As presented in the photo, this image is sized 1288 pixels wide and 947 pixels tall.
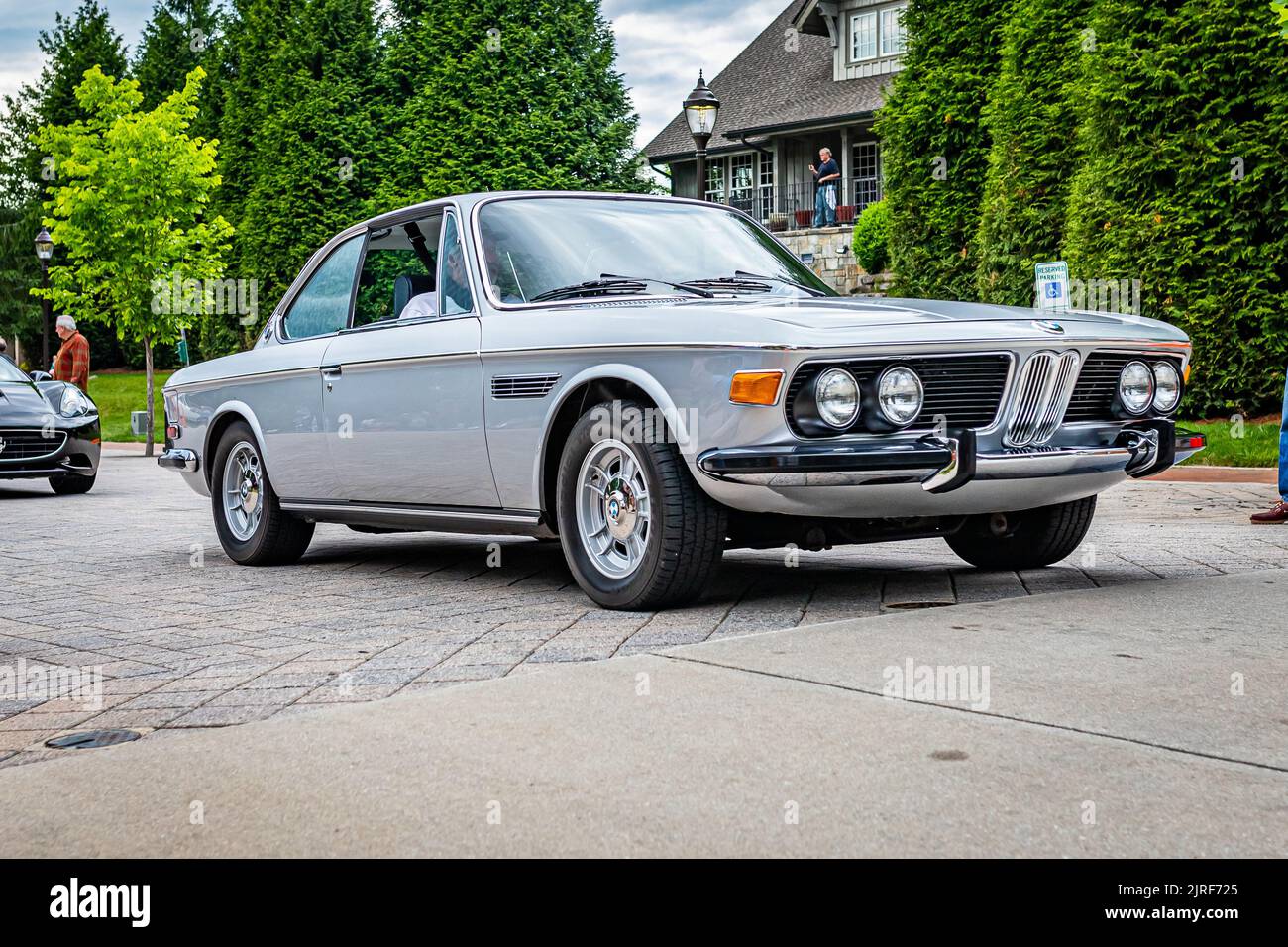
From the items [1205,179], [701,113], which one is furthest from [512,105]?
[1205,179]

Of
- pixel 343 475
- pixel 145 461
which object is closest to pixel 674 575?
pixel 343 475

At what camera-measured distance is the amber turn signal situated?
4984 mm

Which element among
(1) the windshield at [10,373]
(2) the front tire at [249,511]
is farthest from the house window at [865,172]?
(2) the front tire at [249,511]

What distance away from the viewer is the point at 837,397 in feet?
16.5

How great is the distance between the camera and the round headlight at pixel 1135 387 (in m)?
5.65

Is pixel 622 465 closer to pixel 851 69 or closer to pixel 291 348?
pixel 291 348

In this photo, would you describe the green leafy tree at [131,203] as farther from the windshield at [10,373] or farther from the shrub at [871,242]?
the shrub at [871,242]

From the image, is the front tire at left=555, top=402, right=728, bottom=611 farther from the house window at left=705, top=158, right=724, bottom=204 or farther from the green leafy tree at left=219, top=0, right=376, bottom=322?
the house window at left=705, top=158, right=724, bottom=204

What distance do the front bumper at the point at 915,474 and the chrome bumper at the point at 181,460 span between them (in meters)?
3.97

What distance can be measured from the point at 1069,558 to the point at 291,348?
3.86m

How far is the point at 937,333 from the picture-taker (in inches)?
201

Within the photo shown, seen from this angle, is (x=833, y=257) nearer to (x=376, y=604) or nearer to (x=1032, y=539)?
(x=1032, y=539)

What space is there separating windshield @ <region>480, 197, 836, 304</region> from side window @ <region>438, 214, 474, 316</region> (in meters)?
0.13

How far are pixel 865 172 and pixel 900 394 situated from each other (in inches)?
1328
